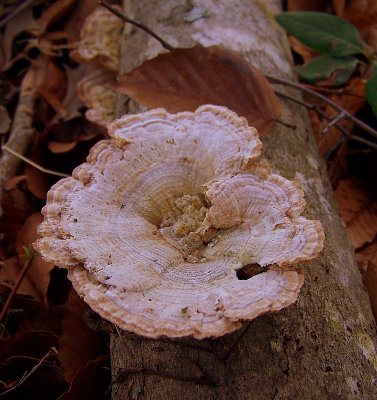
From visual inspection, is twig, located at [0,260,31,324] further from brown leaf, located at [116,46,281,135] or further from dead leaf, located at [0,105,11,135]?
dead leaf, located at [0,105,11,135]

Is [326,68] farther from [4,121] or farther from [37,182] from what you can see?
[4,121]

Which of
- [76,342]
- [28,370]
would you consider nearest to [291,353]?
[76,342]

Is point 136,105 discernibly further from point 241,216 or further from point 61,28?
point 61,28

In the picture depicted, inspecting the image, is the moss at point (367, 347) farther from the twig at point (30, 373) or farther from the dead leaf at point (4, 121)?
the dead leaf at point (4, 121)

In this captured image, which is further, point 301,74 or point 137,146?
point 301,74

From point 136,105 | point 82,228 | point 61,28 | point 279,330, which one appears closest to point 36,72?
point 61,28
